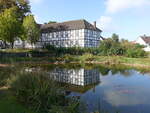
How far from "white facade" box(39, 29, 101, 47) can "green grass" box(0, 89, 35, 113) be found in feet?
106

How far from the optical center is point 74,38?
131 feet

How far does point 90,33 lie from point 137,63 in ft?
53.7

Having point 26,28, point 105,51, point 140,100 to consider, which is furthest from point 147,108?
point 26,28

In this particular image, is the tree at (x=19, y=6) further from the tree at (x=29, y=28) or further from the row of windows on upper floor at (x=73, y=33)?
the row of windows on upper floor at (x=73, y=33)

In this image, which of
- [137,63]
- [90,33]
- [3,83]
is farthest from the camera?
[90,33]

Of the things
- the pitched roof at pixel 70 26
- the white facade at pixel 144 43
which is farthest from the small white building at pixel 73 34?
the white facade at pixel 144 43

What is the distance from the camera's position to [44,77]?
21.0 feet

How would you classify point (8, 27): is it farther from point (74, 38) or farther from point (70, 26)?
point (70, 26)

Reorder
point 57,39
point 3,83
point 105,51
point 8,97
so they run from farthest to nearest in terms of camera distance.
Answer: point 57,39, point 105,51, point 3,83, point 8,97

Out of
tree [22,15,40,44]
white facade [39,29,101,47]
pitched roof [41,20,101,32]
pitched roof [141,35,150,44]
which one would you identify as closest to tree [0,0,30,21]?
tree [22,15,40,44]

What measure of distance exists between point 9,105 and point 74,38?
35167 millimetres

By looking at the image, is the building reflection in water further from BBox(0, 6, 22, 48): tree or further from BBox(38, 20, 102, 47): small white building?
BBox(38, 20, 102, 47): small white building

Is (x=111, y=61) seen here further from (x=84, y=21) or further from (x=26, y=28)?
(x=26, y=28)

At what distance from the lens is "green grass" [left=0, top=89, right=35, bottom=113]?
506 cm
